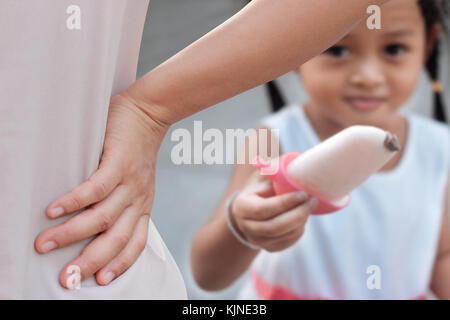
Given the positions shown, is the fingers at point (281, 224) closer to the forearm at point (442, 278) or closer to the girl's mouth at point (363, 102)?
the girl's mouth at point (363, 102)

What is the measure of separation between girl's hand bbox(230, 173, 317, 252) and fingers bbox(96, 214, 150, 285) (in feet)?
0.66

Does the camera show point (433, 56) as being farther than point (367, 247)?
Yes

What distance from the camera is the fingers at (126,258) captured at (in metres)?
0.33

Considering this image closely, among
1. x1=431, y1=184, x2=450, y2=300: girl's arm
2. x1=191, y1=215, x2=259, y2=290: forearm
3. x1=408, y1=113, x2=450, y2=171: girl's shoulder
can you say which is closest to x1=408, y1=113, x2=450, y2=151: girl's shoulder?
x1=408, y1=113, x2=450, y2=171: girl's shoulder

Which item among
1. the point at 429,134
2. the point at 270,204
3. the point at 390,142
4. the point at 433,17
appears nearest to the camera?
the point at 390,142

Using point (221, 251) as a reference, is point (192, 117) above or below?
above

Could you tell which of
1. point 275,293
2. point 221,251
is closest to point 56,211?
point 221,251

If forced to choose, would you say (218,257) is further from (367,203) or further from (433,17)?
(433,17)

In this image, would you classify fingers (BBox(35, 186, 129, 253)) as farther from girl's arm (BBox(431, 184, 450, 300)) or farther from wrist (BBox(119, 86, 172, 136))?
girl's arm (BBox(431, 184, 450, 300))

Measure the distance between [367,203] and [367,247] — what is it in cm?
7

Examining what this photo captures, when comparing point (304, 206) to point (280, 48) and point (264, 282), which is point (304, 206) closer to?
point (280, 48)

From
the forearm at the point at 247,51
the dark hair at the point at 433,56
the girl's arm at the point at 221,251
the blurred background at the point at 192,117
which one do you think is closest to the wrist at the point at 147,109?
the forearm at the point at 247,51

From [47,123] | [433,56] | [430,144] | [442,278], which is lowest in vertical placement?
[442,278]

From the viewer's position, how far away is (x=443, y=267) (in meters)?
0.85
